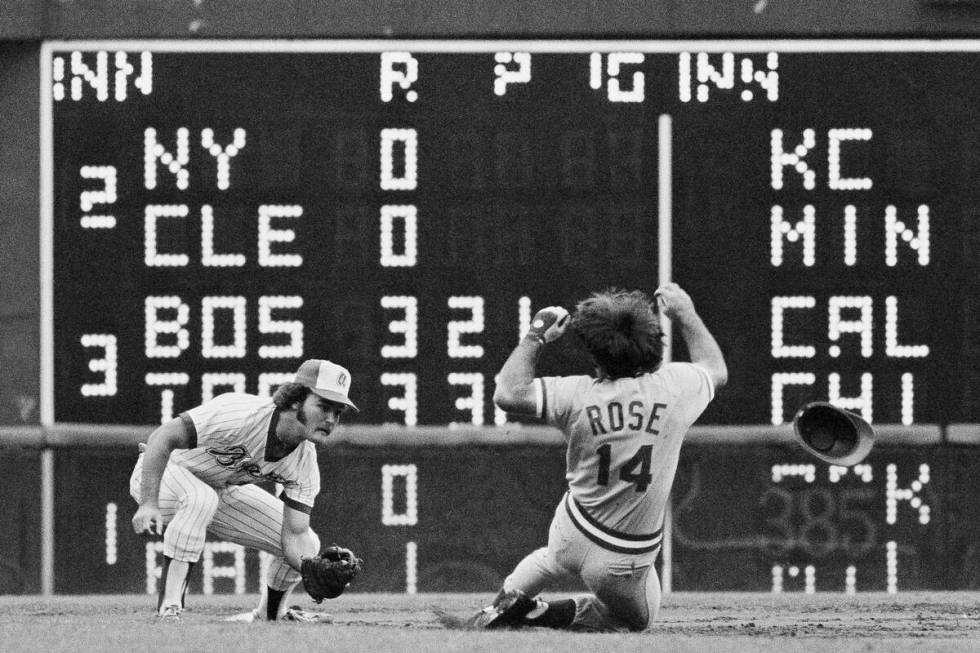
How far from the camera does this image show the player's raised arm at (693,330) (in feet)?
21.6

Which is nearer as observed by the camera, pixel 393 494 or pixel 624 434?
pixel 624 434

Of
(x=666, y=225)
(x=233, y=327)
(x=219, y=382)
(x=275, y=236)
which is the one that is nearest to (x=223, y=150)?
(x=275, y=236)

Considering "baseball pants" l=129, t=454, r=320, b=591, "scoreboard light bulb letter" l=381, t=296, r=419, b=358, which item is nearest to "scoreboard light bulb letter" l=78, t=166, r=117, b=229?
"scoreboard light bulb letter" l=381, t=296, r=419, b=358

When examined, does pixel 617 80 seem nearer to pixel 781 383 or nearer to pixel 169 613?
pixel 781 383

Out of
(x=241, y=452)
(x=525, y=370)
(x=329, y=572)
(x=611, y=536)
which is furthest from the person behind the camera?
(x=241, y=452)

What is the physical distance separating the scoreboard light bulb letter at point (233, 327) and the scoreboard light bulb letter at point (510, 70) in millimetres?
1703

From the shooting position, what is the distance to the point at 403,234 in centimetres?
962

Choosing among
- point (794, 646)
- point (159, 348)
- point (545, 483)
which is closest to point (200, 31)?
point (159, 348)

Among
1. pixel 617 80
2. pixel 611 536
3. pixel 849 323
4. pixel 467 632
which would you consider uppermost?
pixel 617 80

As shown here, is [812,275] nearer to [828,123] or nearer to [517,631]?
[828,123]

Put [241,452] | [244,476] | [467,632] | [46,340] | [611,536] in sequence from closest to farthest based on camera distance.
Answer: [467,632], [611,536], [241,452], [244,476], [46,340]

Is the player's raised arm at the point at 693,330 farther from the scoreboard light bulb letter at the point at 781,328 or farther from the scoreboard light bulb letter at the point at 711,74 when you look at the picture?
the scoreboard light bulb letter at the point at 711,74

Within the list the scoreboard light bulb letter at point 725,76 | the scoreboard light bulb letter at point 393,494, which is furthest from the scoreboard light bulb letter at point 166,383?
the scoreboard light bulb letter at point 725,76

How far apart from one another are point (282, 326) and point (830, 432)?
9.99 ft
